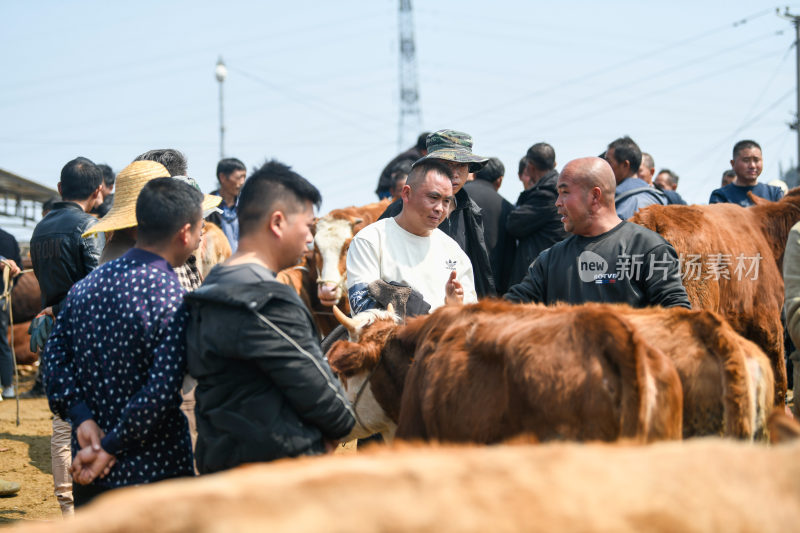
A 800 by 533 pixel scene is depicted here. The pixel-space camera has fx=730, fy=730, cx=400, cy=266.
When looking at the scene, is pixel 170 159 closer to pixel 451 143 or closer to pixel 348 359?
pixel 348 359

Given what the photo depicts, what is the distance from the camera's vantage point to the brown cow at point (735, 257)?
20.0 feet

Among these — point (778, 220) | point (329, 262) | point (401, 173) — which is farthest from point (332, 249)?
point (778, 220)

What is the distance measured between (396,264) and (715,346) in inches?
84.4

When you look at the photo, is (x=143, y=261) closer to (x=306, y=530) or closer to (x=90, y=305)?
(x=90, y=305)

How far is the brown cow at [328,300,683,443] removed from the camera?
2621mm

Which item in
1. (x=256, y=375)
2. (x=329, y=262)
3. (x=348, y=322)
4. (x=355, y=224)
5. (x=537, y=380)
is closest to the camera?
(x=256, y=375)

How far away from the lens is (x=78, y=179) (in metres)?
5.51

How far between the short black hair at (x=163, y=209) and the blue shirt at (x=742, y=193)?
725cm

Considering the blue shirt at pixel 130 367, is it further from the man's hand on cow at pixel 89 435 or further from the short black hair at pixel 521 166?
the short black hair at pixel 521 166

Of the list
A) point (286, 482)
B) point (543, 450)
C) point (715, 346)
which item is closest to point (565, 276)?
point (715, 346)

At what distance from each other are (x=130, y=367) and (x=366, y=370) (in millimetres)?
1304

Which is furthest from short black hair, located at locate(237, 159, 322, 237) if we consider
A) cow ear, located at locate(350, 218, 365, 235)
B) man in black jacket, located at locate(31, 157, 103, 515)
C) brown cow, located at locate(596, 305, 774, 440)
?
cow ear, located at locate(350, 218, 365, 235)

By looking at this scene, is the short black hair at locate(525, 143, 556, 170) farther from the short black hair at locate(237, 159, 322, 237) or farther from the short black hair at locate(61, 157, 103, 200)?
the short black hair at locate(237, 159, 322, 237)

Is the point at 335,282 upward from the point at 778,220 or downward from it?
downward
